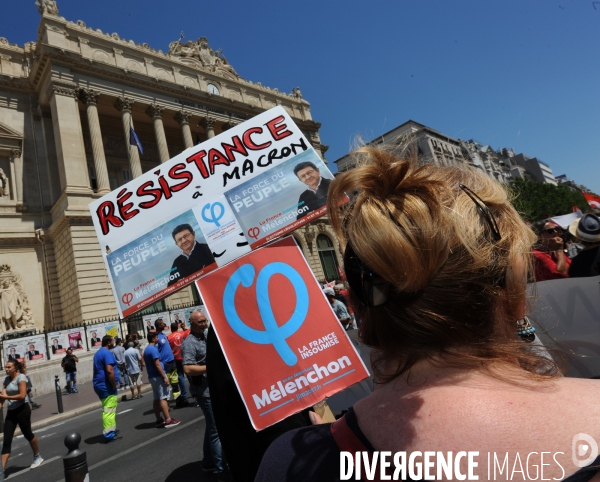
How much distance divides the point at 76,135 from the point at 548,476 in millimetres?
25686

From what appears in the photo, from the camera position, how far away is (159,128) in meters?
26.4

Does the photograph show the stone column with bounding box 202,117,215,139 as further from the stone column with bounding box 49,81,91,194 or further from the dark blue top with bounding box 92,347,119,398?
the dark blue top with bounding box 92,347,119,398

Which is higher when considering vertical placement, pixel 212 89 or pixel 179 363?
pixel 212 89

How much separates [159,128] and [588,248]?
2726 centimetres

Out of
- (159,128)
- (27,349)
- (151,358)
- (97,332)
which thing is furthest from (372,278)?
(159,128)

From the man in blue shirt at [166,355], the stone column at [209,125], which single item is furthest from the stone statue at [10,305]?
the stone column at [209,125]

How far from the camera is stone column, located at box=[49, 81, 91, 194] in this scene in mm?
20891

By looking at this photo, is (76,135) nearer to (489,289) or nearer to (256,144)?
(256,144)

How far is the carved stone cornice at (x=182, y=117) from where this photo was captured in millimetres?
28141

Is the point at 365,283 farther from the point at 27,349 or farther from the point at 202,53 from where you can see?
the point at 202,53

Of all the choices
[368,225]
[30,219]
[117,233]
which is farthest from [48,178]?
[368,225]

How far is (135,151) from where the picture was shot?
24.4m

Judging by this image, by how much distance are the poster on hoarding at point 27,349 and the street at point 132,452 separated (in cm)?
736

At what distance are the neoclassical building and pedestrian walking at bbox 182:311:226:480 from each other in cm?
1656
